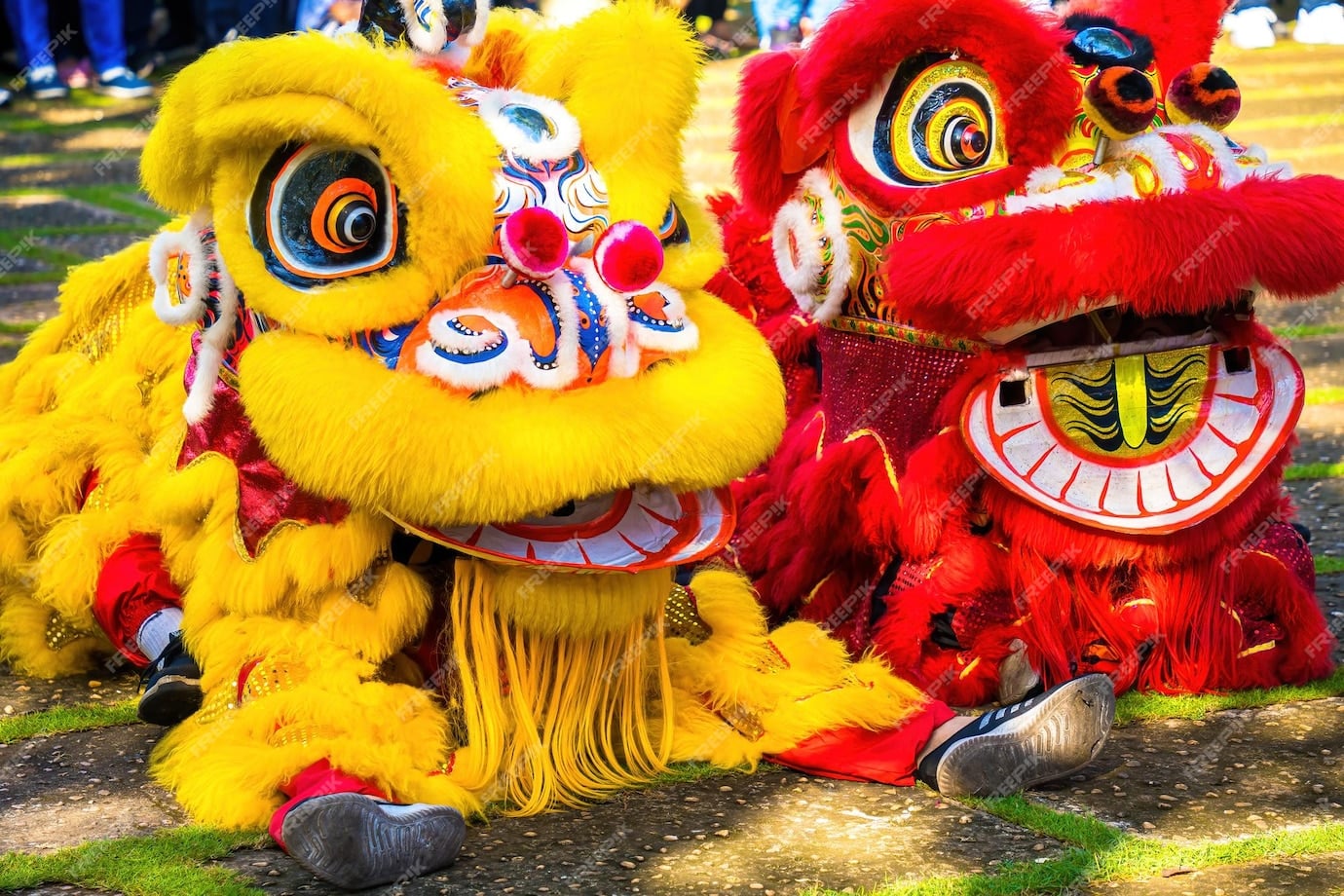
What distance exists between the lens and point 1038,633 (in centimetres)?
320

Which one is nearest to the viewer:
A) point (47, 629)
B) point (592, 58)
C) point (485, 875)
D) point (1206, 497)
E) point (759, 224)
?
point (485, 875)

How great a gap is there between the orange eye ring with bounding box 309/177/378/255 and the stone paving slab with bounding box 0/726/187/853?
3.13 ft

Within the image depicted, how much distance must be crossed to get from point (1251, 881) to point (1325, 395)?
3.29 meters

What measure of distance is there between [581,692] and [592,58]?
1075 millimetres

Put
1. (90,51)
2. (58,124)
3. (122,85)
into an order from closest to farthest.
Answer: (58,124), (122,85), (90,51)

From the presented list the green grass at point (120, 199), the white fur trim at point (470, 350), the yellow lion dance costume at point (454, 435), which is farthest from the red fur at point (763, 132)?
the green grass at point (120, 199)

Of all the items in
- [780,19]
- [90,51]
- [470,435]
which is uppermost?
[470,435]

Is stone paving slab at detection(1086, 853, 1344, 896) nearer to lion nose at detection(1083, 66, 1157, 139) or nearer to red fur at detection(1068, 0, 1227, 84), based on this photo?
lion nose at detection(1083, 66, 1157, 139)

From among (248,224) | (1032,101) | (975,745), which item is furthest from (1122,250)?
(248,224)

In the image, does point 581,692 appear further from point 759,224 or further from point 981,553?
point 759,224

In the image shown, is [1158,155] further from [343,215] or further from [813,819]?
[343,215]

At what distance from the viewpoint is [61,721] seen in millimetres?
3213

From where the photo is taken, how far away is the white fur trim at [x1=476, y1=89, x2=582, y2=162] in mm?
2814

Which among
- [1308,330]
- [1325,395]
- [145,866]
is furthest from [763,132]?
[1308,330]
